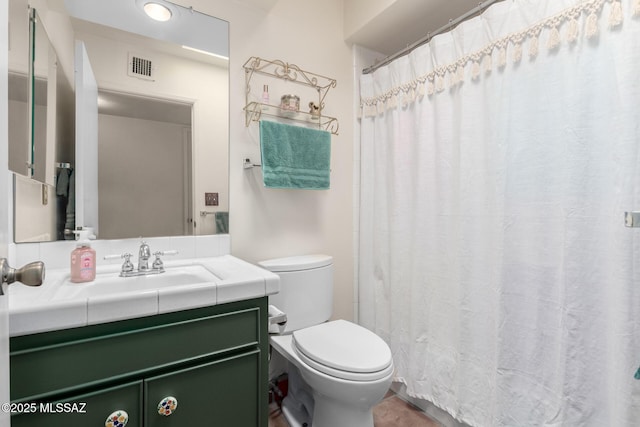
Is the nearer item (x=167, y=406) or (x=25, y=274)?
(x=25, y=274)

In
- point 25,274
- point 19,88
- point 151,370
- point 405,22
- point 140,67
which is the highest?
point 405,22

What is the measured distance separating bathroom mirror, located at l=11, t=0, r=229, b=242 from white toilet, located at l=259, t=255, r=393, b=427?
48cm

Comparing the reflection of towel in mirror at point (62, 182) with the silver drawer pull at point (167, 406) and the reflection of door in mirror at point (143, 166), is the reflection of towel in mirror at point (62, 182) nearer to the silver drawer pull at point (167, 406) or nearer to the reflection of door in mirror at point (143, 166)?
the reflection of door in mirror at point (143, 166)

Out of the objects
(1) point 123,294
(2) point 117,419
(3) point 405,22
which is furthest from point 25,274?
(3) point 405,22

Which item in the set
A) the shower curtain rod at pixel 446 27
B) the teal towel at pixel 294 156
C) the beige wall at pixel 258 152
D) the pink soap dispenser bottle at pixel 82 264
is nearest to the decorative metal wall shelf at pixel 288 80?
the beige wall at pixel 258 152

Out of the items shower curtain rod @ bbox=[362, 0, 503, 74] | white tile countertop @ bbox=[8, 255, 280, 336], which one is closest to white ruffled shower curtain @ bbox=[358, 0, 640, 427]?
shower curtain rod @ bbox=[362, 0, 503, 74]

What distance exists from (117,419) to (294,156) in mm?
1264

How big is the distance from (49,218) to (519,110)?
6.20ft

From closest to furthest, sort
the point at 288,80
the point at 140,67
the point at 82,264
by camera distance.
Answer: the point at 82,264
the point at 140,67
the point at 288,80

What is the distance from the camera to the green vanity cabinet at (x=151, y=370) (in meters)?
0.79

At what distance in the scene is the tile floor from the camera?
1.55 metres

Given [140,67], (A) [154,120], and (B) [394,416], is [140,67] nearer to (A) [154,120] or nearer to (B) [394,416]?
(A) [154,120]

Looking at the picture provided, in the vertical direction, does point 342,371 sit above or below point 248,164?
below

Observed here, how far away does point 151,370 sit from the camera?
915mm
